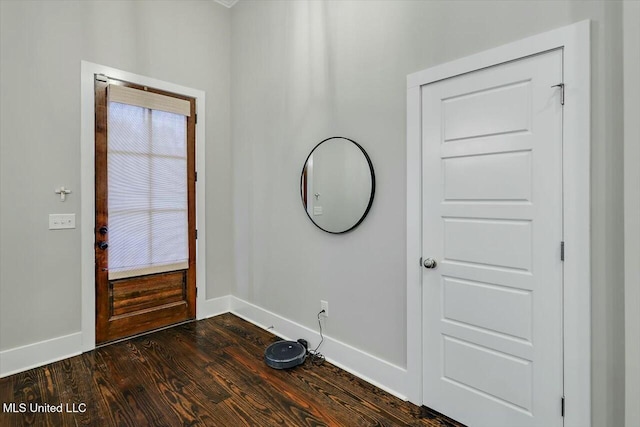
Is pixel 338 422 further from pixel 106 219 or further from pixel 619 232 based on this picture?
pixel 106 219

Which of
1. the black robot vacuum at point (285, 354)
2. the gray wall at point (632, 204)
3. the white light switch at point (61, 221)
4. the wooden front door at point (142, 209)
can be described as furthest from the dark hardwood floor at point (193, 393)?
the white light switch at point (61, 221)

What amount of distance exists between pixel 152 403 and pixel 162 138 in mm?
2322

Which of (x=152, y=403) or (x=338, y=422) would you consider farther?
(x=152, y=403)

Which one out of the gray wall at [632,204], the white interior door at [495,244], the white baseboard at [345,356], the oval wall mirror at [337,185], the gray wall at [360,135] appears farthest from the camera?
the oval wall mirror at [337,185]

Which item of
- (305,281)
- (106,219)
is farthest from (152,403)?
(106,219)

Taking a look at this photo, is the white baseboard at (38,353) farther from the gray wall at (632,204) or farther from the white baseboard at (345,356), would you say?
the gray wall at (632,204)

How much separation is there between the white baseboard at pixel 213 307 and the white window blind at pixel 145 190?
0.53 meters

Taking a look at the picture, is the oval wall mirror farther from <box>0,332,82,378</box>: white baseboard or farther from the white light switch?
<box>0,332,82,378</box>: white baseboard

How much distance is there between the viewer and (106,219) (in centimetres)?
281

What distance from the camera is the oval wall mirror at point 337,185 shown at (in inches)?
90.4

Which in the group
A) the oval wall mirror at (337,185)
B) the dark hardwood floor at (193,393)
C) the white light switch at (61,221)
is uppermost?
the oval wall mirror at (337,185)

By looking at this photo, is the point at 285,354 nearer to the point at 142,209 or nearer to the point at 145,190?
the point at 142,209

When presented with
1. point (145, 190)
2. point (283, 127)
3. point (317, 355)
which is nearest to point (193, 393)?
point (317, 355)

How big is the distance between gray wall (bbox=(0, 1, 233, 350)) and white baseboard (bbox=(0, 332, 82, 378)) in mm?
53
